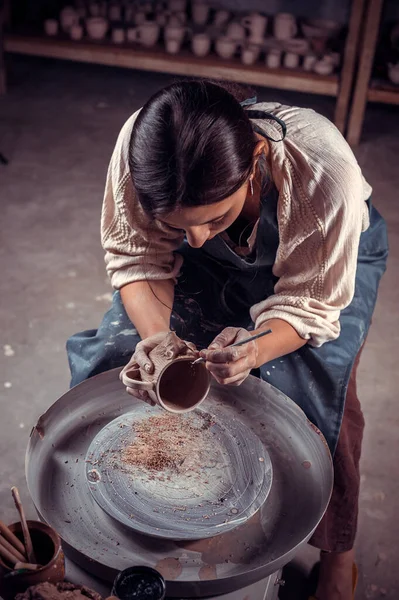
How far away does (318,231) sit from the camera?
5.53 feet

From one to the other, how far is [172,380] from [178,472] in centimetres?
20

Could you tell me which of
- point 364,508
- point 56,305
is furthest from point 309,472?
point 56,305

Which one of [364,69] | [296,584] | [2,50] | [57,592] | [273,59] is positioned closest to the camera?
[57,592]

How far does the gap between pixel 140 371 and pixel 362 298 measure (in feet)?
2.14

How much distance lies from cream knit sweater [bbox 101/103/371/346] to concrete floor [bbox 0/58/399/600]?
792 millimetres

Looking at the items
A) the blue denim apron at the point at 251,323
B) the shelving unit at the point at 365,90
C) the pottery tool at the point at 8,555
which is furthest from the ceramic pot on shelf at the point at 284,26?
the pottery tool at the point at 8,555

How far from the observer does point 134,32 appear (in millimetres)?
4391

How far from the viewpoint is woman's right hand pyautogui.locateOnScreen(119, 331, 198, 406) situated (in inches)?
61.6

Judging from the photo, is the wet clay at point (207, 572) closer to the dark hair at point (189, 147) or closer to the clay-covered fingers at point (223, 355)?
the clay-covered fingers at point (223, 355)

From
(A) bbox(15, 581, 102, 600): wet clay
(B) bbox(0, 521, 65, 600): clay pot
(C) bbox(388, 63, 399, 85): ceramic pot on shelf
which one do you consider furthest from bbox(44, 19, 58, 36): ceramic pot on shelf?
(A) bbox(15, 581, 102, 600): wet clay

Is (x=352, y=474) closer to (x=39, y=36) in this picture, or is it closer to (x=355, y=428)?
(x=355, y=428)

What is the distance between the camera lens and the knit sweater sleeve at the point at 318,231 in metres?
1.67

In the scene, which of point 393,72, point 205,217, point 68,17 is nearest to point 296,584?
point 205,217

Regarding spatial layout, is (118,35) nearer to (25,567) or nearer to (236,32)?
(236,32)
